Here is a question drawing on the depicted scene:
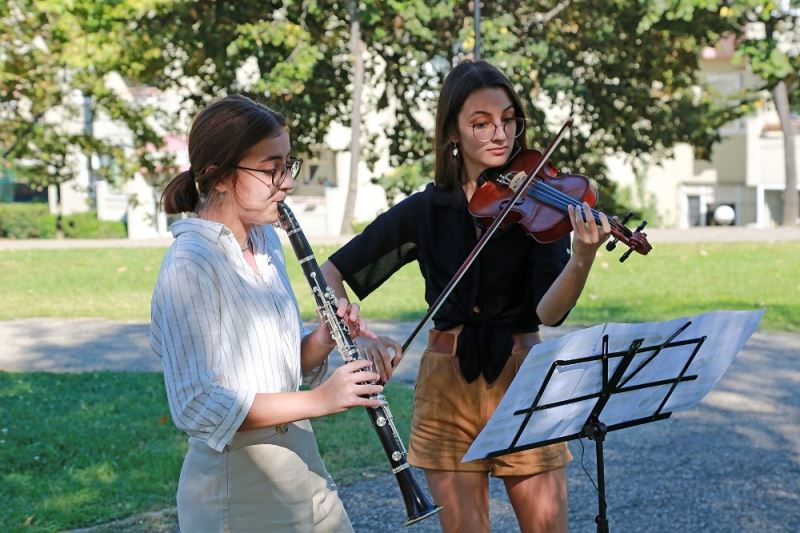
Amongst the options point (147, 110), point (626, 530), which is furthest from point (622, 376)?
point (147, 110)

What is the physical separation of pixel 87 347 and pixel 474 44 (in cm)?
1437

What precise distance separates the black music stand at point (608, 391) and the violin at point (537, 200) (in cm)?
29

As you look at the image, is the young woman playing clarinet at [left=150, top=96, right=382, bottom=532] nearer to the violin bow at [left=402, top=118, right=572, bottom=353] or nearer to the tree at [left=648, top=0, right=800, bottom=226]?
the violin bow at [left=402, top=118, right=572, bottom=353]

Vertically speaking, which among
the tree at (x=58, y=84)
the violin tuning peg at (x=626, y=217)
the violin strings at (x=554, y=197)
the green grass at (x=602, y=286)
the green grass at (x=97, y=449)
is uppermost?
the tree at (x=58, y=84)

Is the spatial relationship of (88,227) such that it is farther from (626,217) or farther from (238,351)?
(238,351)

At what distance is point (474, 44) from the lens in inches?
909

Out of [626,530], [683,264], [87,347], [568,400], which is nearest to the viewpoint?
[568,400]

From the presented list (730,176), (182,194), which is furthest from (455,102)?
(730,176)

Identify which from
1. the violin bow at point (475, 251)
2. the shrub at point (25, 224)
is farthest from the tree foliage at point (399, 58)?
the violin bow at point (475, 251)

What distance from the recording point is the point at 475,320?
3.22 meters

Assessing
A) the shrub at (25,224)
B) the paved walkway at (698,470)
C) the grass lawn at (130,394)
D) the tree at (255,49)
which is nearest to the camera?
the paved walkway at (698,470)

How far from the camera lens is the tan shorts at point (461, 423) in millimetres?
3211

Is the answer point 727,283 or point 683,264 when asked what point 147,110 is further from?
point 727,283

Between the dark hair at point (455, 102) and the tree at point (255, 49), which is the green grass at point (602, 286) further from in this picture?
the dark hair at point (455, 102)
